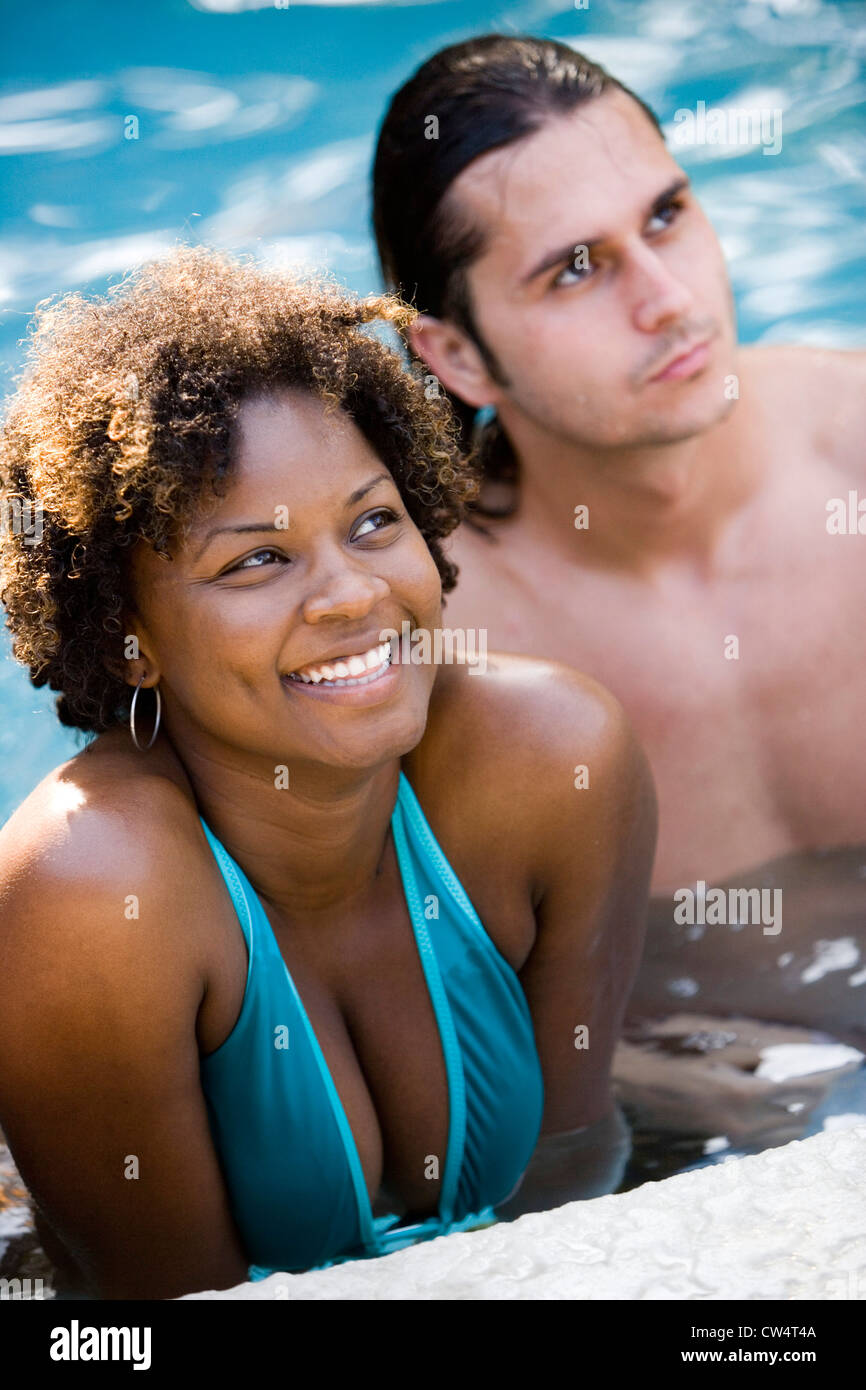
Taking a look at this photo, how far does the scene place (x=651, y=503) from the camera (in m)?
2.73

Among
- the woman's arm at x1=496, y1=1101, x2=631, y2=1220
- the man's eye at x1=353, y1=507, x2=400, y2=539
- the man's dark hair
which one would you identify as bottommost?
the woman's arm at x1=496, y1=1101, x2=631, y2=1220

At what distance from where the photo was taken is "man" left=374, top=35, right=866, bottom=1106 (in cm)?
254

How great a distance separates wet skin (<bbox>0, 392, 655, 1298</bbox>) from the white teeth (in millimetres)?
14

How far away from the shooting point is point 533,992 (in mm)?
1957

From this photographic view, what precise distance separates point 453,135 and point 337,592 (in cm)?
142

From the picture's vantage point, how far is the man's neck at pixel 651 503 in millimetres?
2729

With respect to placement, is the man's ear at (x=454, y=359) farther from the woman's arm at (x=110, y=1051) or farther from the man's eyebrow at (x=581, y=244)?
the woman's arm at (x=110, y=1051)

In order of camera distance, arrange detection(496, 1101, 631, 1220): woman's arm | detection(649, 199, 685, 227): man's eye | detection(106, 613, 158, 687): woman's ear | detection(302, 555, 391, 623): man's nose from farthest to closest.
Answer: detection(649, 199, 685, 227): man's eye → detection(496, 1101, 631, 1220): woman's arm → detection(106, 613, 158, 687): woman's ear → detection(302, 555, 391, 623): man's nose

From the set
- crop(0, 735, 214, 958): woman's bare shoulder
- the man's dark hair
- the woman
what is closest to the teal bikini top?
the woman

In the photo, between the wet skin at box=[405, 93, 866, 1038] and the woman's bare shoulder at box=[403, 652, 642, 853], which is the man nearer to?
the wet skin at box=[405, 93, 866, 1038]

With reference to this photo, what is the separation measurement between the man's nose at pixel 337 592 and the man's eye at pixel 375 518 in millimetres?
74
